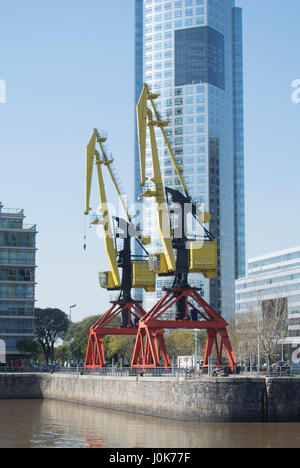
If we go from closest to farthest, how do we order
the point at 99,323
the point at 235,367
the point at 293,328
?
1. the point at 235,367
2. the point at 99,323
3. the point at 293,328

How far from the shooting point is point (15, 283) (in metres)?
112

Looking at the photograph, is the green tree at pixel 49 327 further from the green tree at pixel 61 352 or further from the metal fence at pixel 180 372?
the metal fence at pixel 180 372

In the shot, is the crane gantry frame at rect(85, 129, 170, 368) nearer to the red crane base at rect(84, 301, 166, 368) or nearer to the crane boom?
the red crane base at rect(84, 301, 166, 368)

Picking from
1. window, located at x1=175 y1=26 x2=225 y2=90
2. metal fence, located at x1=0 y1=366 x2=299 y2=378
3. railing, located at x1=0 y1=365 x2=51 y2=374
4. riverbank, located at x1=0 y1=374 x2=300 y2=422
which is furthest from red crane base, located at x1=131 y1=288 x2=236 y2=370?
window, located at x1=175 y1=26 x2=225 y2=90

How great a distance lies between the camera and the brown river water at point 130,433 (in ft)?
140

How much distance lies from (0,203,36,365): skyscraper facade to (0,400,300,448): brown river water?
52.2 meters

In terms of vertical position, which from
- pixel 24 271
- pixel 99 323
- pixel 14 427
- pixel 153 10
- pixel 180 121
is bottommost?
pixel 14 427

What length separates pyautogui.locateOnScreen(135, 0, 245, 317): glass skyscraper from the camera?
188 m

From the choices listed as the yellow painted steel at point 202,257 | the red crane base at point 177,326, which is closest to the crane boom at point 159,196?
the yellow painted steel at point 202,257

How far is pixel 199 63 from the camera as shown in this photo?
19038cm

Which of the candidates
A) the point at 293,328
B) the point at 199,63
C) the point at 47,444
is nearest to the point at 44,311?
the point at 293,328

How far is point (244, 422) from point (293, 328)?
80.1 meters
